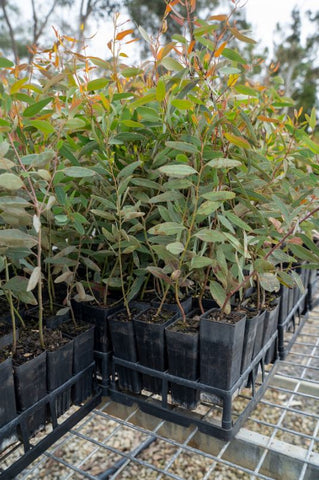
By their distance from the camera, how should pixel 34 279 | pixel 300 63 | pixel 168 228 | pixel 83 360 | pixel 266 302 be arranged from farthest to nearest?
pixel 300 63
pixel 266 302
pixel 83 360
pixel 168 228
pixel 34 279

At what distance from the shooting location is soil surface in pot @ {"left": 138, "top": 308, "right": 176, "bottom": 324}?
2.19 ft

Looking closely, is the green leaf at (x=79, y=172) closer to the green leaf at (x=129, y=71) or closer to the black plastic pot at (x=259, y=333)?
the green leaf at (x=129, y=71)

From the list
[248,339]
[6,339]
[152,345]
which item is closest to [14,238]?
[6,339]

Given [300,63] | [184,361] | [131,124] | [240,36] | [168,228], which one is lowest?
[184,361]

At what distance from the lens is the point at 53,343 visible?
0.61m

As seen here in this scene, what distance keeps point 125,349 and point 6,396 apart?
0.71 ft

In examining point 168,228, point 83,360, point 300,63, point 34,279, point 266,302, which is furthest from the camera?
point 300,63

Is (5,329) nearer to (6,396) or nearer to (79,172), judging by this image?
(6,396)

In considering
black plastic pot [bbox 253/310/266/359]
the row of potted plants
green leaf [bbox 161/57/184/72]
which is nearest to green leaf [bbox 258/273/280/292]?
the row of potted plants

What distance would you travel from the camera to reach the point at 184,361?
616 mm

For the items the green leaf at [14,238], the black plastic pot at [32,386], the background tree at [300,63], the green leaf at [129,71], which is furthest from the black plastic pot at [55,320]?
the background tree at [300,63]

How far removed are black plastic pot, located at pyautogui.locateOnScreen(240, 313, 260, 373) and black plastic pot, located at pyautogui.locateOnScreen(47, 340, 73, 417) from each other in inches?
11.3

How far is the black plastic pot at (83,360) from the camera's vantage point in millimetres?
636

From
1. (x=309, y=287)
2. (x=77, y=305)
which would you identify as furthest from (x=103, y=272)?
(x=309, y=287)
